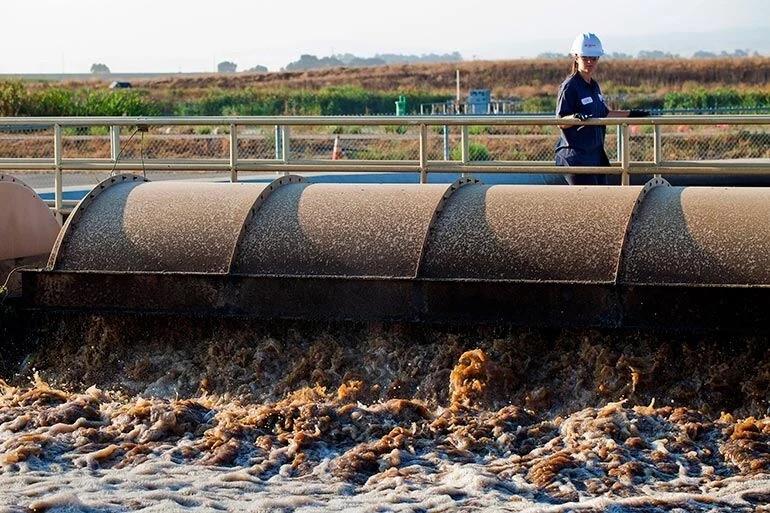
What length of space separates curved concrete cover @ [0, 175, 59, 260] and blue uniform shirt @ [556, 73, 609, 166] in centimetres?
420

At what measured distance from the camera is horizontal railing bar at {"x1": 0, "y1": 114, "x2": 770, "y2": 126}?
38.3 ft

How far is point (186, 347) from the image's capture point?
11.2m

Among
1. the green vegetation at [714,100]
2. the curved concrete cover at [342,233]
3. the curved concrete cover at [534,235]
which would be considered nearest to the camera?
the curved concrete cover at [534,235]

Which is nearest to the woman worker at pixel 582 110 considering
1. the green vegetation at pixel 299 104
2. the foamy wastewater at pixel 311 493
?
the foamy wastewater at pixel 311 493

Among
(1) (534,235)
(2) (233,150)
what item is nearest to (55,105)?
(2) (233,150)

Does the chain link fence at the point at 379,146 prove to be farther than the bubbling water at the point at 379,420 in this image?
Yes

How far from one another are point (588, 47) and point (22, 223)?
15.5 ft

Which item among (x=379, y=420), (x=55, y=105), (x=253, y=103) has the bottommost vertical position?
(x=379, y=420)

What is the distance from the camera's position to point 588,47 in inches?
459

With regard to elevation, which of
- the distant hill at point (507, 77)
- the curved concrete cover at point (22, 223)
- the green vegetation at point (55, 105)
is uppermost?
the distant hill at point (507, 77)

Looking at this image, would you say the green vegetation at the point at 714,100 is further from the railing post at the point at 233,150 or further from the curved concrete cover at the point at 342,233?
the curved concrete cover at the point at 342,233

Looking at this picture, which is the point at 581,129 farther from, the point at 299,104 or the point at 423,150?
the point at 299,104

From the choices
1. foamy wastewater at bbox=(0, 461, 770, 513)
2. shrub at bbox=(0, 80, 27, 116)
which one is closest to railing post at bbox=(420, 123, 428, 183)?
foamy wastewater at bbox=(0, 461, 770, 513)

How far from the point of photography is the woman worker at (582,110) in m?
11.7
